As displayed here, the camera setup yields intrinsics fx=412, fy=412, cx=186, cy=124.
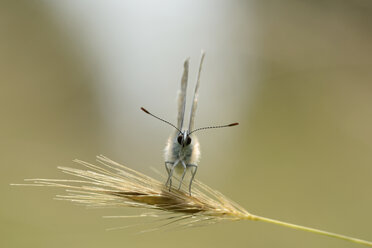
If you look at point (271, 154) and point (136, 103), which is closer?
point (271, 154)

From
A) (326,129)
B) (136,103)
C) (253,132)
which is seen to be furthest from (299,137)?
(136,103)

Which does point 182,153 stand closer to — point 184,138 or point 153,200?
point 184,138

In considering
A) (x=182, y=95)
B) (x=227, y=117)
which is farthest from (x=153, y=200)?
(x=227, y=117)

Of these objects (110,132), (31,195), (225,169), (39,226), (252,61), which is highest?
(252,61)

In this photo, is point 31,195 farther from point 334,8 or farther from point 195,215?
point 334,8

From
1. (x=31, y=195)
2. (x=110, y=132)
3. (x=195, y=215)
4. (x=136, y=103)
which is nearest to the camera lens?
(x=195, y=215)

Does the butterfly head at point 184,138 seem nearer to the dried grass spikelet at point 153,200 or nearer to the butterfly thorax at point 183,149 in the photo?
the butterfly thorax at point 183,149

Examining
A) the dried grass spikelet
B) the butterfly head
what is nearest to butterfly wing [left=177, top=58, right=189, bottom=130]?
the butterfly head

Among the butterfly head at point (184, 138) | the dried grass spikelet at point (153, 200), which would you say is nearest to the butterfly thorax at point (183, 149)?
the butterfly head at point (184, 138)

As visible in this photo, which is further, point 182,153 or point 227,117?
point 227,117

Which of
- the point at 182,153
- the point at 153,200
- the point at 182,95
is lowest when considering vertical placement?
the point at 153,200

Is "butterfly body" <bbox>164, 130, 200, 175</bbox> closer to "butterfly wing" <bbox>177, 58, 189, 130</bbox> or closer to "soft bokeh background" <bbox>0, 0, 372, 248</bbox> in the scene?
"butterfly wing" <bbox>177, 58, 189, 130</bbox>
